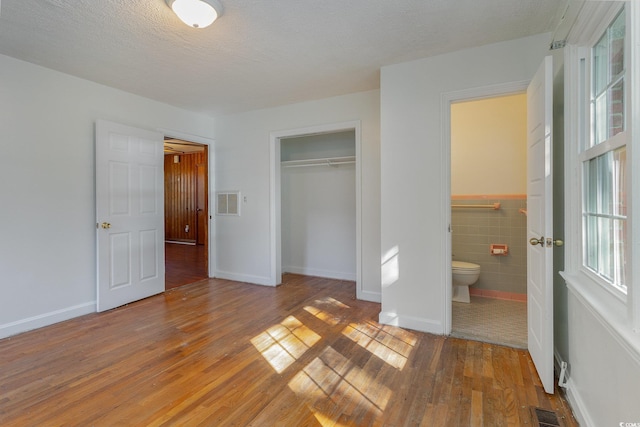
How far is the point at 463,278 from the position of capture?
3500 millimetres

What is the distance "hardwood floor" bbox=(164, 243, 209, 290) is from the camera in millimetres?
4633

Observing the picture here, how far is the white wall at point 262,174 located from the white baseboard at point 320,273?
0.83 metres

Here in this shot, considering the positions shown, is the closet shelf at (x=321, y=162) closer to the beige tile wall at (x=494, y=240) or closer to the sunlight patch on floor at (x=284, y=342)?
the beige tile wall at (x=494, y=240)

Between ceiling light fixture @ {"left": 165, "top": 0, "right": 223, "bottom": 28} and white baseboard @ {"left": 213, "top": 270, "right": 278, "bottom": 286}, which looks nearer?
ceiling light fixture @ {"left": 165, "top": 0, "right": 223, "bottom": 28}

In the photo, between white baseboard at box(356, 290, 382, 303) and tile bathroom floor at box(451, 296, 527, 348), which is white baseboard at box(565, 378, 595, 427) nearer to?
tile bathroom floor at box(451, 296, 527, 348)

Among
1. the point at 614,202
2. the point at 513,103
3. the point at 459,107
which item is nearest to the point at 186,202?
the point at 459,107

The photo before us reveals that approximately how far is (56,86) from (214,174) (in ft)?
6.83

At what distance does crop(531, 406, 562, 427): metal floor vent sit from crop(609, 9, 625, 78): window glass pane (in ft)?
5.71

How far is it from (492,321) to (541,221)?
1458 mm

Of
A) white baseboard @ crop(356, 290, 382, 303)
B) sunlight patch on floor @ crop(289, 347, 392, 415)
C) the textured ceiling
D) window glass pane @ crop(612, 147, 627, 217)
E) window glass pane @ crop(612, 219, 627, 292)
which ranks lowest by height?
sunlight patch on floor @ crop(289, 347, 392, 415)

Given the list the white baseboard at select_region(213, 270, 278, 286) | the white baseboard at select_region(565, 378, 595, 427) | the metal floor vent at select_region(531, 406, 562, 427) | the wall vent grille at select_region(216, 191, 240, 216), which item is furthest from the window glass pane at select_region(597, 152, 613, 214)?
the wall vent grille at select_region(216, 191, 240, 216)

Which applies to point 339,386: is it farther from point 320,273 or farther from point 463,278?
point 320,273

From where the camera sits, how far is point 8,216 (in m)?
2.71

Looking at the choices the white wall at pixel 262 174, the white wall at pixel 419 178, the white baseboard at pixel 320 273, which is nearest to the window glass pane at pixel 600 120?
the white wall at pixel 419 178
